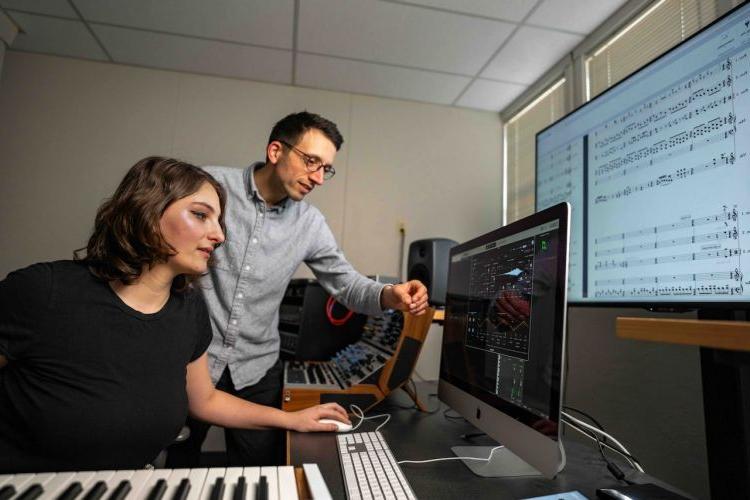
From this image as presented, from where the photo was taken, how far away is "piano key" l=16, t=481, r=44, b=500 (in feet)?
1.75

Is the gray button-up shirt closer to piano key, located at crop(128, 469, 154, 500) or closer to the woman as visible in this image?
the woman

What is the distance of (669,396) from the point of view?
159 centimetres

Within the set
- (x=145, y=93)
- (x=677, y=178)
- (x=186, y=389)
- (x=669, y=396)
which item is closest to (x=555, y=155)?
(x=677, y=178)

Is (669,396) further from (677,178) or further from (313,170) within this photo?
(313,170)

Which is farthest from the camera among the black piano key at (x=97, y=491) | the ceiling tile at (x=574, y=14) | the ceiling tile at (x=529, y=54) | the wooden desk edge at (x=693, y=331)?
the ceiling tile at (x=529, y=54)

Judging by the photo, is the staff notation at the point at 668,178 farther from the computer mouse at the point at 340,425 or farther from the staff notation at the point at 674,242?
the computer mouse at the point at 340,425

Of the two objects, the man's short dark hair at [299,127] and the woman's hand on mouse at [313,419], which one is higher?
the man's short dark hair at [299,127]

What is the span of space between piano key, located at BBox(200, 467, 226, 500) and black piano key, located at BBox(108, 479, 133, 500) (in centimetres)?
10

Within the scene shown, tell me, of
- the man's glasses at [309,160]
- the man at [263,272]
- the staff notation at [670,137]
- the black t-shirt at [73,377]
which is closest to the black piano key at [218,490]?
the black t-shirt at [73,377]

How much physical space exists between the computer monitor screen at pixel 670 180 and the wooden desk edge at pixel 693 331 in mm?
458

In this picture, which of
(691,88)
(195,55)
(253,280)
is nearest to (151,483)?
(253,280)

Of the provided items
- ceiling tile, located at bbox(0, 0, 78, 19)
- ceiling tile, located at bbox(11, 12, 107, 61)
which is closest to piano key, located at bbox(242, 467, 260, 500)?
ceiling tile, located at bbox(0, 0, 78, 19)

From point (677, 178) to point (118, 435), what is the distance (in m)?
1.38

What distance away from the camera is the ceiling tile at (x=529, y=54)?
2357 millimetres
